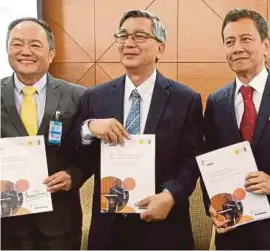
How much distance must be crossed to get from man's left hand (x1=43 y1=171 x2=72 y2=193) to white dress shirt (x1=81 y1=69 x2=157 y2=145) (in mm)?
154

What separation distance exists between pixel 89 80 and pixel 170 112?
322 cm

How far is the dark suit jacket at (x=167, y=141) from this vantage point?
1769 millimetres

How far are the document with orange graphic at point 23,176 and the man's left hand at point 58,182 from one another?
2 centimetres

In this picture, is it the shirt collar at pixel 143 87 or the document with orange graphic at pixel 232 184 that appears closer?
the document with orange graphic at pixel 232 184

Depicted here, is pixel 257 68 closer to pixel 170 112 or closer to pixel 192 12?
pixel 170 112

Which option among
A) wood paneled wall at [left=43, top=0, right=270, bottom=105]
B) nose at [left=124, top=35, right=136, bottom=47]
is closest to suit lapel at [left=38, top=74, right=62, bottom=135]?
nose at [left=124, top=35, right=136, bottom=47]

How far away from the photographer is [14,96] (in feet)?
6.01

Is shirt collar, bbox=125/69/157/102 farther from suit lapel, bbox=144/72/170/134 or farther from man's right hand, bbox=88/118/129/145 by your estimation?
man's right hand, bbox=88/118/129/145

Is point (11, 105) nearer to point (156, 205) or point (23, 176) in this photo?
point (23, 176)

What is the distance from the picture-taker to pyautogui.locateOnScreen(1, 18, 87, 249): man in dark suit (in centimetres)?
177

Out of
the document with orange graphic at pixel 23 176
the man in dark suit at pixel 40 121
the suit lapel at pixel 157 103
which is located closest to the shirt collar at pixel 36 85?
the man in dark suit at pixel 40 121

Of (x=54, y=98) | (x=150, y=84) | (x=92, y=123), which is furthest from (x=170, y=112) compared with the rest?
(x=54, y=98)

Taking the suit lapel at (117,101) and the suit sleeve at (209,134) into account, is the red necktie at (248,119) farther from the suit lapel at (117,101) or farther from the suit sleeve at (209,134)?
the suit lapel at (117,101)

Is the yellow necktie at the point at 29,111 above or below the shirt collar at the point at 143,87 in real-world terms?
below
